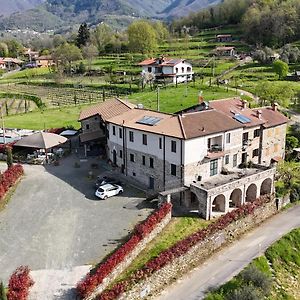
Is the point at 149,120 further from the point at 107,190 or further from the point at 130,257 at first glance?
the point at 130,257

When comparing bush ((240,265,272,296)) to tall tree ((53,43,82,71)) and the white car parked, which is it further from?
tall tree ((53,43,82,71))

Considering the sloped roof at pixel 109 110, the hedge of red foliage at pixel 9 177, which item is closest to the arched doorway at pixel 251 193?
the sloped roof at pixel 109 110

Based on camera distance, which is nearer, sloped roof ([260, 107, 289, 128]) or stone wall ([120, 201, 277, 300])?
stone wall ([120, 201, 277, 300])

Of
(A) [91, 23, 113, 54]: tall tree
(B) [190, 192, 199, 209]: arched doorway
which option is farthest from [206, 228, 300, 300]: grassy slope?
(A) [91, 23, 113, 54]: tall tree

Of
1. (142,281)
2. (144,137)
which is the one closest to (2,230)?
(142,281)

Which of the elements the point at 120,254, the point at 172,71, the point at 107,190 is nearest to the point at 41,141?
the point at 107,190

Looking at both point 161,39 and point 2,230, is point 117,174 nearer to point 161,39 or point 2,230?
point 2,230

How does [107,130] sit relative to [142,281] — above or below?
above
